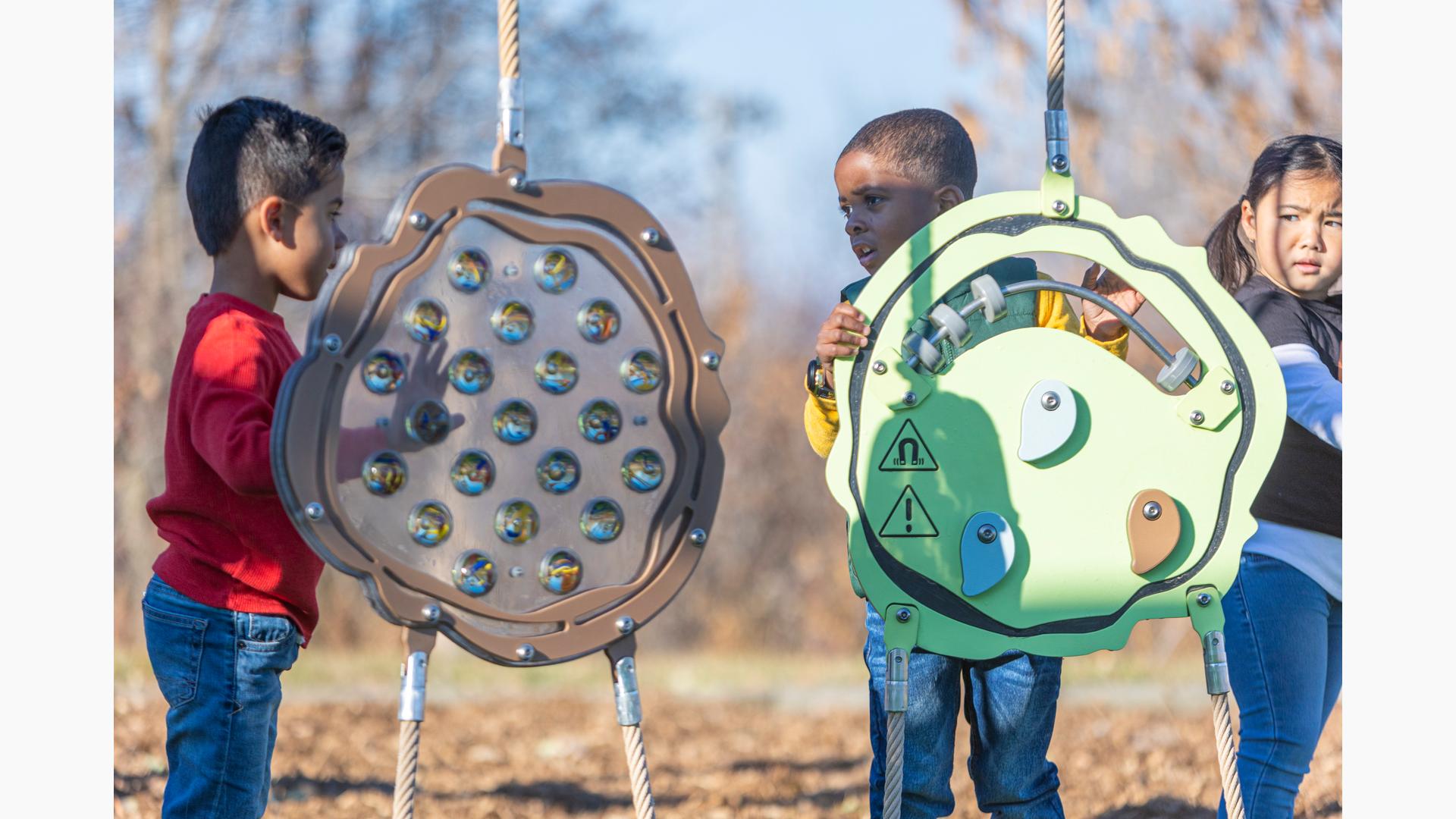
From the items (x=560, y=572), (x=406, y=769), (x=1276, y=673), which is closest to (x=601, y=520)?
(x=560, y=572)

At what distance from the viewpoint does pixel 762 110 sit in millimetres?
10469

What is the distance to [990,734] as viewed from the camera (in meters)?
2.22

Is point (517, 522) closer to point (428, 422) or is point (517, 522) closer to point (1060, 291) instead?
point (428, 422)

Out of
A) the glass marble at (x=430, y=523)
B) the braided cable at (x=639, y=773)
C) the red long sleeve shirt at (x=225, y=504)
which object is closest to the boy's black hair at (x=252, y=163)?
the red long sleeve shirt at (x=225, y=504)

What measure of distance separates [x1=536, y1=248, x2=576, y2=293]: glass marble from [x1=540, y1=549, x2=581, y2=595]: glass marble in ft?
1.19

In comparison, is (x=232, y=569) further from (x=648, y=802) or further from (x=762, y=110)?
(x=762, y=110)

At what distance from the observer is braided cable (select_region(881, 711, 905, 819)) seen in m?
2.06

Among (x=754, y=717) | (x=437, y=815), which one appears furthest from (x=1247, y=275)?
(x=754, y=717)

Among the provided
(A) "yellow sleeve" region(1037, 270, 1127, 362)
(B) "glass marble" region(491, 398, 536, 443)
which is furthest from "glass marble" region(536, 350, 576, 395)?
(A) "yellow sleeve" region(1037, 270, 1127, 362)

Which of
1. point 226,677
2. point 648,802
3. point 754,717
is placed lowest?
point 754,717

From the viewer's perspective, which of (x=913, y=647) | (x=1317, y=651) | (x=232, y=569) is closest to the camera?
(x=232, y=569)

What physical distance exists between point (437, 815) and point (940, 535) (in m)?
2.30

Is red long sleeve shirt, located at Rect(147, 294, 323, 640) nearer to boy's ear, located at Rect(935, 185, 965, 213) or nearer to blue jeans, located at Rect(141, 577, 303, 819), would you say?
blue jeans, located at Rect(141, 577, 303, 819)

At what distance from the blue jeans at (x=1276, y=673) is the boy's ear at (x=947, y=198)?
800 mm
